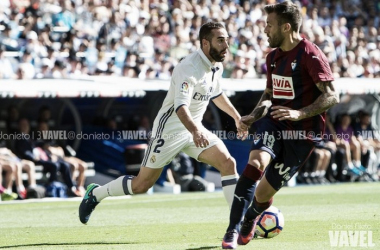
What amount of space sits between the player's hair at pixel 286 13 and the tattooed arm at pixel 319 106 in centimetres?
67

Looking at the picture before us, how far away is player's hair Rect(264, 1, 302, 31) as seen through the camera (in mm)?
8289

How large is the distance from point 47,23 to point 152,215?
9.74 metres

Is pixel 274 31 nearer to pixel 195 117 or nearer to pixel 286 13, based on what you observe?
pixel 286 13

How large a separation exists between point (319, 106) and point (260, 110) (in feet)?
2.29

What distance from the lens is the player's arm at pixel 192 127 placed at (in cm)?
845

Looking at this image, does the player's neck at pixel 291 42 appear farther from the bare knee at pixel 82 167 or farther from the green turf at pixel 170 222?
the bare knee at pixel 82 167

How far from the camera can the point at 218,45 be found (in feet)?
31.0

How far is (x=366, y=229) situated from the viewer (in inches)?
369

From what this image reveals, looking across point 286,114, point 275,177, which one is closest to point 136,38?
point 275,177

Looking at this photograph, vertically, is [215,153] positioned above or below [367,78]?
above

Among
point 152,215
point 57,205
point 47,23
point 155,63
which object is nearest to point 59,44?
point 47,23

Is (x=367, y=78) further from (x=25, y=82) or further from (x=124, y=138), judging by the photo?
(x=25, y=82)

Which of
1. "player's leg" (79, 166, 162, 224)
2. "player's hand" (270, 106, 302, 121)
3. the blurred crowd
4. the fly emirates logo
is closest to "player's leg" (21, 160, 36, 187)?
the blurred crowd
